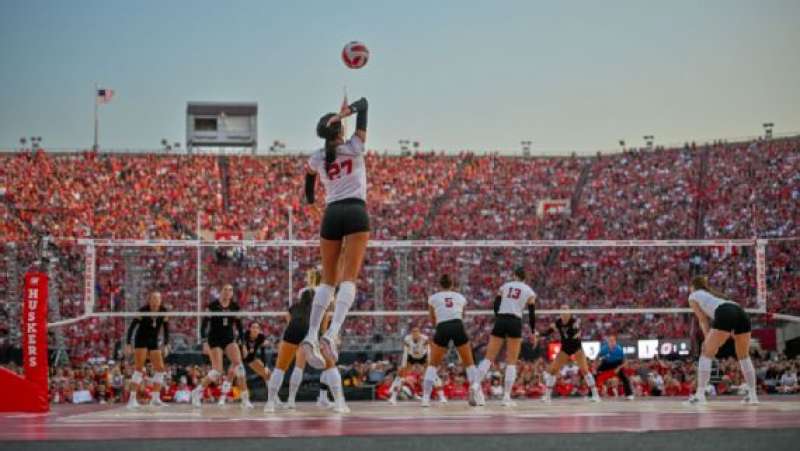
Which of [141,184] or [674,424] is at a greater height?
[141,184]

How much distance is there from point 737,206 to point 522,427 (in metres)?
35.3

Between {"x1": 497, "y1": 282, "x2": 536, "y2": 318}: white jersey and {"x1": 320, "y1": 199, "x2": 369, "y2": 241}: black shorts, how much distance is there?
706 cm

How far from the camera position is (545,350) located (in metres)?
30.4

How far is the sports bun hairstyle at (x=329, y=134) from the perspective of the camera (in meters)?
8.93

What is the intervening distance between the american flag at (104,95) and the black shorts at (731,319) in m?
42.7

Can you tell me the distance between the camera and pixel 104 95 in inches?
2023

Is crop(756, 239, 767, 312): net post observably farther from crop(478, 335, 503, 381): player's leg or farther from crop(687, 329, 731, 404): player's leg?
crop(478, 335, 503, 381): player's leg

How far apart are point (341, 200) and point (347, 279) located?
0.76 m

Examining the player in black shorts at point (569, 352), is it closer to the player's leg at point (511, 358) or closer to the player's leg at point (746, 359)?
the player's leg at point (511, 358)

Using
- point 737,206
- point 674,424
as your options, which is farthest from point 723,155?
point 674,424

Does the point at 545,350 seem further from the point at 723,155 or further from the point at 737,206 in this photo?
the point at 723,155

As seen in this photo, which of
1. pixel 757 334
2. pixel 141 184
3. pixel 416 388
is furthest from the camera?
pixel 141 184

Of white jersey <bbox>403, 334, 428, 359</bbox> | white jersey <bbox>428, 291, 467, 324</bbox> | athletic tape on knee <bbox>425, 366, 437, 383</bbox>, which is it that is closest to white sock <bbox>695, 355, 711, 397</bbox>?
white jersey <bbox>428, 291, 467, 324</bbox>

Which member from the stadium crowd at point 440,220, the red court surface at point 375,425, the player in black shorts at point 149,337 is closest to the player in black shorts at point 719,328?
the red court surface at point 375,425
